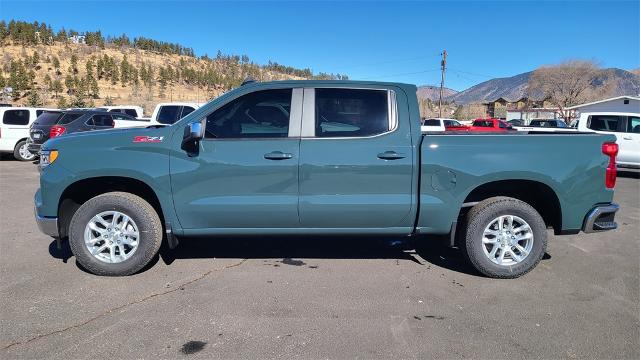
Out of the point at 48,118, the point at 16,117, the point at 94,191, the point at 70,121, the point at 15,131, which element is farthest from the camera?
the point at 16,117

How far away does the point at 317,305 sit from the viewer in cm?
369

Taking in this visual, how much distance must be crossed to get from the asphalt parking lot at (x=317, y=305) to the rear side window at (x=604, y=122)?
9444 millimetres

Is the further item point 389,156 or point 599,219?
point 599,219

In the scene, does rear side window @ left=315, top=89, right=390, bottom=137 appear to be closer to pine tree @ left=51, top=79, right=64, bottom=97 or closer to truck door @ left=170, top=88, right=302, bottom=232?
truck door @ left=170, top=88, right=302, bottom=232

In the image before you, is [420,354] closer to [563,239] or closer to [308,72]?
[563,239]

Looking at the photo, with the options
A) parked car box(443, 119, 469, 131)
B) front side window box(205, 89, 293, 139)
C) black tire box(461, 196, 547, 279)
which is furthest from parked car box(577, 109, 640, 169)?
front side window box(205, 89, 293, 139)

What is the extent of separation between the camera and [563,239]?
5.95 metres

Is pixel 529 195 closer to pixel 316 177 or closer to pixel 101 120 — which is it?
pixel 316 177

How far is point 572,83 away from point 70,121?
217 ft

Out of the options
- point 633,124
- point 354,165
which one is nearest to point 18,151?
point 354,165

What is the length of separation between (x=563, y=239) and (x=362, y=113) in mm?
3696

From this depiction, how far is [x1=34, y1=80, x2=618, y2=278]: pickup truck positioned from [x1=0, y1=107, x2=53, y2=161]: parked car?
12.5 metres

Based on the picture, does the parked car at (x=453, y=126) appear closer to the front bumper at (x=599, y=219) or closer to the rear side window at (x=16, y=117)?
the front bumper at (x=599, y=219)

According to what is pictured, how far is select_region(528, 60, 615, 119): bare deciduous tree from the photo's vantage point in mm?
61156
